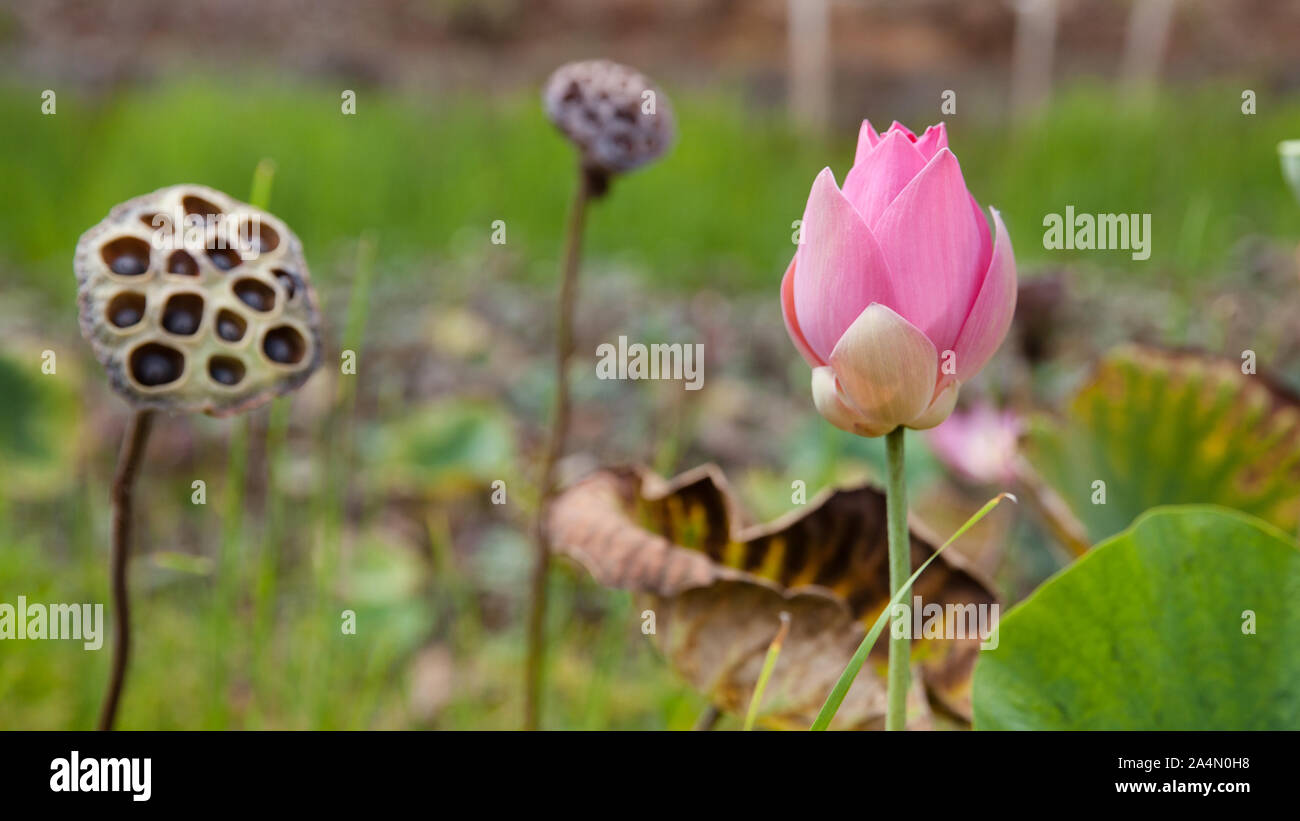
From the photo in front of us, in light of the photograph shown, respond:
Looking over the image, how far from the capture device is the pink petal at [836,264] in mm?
195

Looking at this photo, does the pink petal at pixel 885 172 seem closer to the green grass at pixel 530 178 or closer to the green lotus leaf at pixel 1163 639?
the green lotus leaf at pixel 1163 639

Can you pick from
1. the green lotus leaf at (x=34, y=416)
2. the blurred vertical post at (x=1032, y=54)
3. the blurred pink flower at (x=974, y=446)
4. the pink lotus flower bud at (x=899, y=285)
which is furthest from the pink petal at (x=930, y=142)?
the blurred vertical post at (x=1032, y=54)

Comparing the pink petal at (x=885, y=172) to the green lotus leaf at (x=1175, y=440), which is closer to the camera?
the pink petal at (x=885, y=172)

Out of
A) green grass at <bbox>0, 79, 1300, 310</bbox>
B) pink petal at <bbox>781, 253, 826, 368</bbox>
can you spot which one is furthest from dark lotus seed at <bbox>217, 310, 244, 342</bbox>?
green grass at <bbox>0, 79, 1300, 310</bbox>

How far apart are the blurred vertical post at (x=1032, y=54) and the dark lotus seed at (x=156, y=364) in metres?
3.16

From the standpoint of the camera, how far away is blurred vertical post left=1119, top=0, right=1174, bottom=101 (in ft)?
12.2

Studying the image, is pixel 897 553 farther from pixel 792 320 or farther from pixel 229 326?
pixel 229 326

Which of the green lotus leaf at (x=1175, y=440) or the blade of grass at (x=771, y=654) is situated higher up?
the green lotus leaf at (x=1175, y=440)

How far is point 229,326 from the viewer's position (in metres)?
0.24

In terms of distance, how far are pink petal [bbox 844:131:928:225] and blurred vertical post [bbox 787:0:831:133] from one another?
2.10 metres

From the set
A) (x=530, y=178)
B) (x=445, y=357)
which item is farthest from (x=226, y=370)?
(x=530, y=178)

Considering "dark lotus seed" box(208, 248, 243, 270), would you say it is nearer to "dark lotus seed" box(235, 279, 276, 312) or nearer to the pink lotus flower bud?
"dark lotus seed" box(235, 279, 276, 312)

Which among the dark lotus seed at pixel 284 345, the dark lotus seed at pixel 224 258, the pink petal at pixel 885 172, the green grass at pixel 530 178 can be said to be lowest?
the dark lotus seed at pixel 284 345
